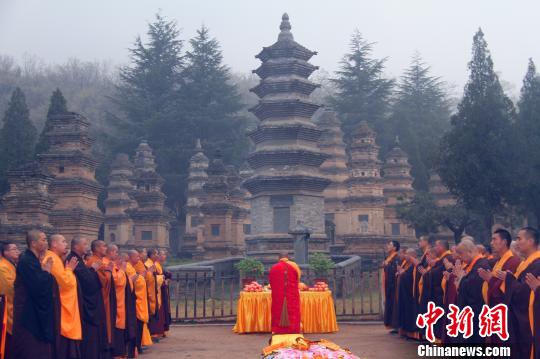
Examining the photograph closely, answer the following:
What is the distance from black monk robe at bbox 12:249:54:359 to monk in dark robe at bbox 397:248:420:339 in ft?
25.1

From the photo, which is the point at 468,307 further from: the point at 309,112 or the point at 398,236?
the point at 398,236

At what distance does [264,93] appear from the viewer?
100 ft

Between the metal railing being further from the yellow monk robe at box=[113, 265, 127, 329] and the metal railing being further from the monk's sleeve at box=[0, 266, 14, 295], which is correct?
the monk's sleeve at box=[0, 266, 14, 295]

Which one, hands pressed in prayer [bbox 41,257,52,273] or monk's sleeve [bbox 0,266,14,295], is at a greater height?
hands pressed in prayer [bbox 41,257,52,273]

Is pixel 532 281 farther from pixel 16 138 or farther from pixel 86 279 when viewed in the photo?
pixel 16 138

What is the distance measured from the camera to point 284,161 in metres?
28.9

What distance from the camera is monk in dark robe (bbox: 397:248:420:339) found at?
13648mm

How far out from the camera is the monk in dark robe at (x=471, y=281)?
9.52 meters

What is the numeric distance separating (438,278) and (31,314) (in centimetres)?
715

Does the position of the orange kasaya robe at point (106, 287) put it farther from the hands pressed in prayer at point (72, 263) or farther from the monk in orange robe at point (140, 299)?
the hands pressed in prayer at point (72, 263)

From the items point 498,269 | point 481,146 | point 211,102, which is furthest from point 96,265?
point 211,102

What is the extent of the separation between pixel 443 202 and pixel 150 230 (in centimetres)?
1994

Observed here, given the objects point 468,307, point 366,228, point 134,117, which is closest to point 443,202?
point 366,228

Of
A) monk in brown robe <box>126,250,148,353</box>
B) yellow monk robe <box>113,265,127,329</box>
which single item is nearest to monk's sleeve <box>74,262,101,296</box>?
yellow monk robe <box>113,265,127,329</box>
